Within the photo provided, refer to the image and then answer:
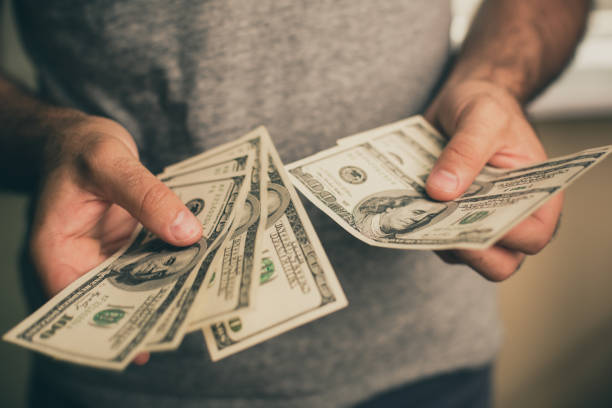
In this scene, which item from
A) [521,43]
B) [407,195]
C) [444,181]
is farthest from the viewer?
[521,43]

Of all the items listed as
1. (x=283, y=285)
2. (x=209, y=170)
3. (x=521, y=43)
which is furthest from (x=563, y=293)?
(x=209, y=170)

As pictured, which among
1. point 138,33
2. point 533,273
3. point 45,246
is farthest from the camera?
point 533,273

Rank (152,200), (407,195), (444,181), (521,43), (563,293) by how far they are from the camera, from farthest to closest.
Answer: (563,293) → (521,43) → (407,195) → (444,181) → (152,200)

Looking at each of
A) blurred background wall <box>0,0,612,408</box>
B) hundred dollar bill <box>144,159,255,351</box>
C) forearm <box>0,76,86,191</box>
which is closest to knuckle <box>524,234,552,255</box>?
hundred dollar bill <box>144,159,255,351</box>

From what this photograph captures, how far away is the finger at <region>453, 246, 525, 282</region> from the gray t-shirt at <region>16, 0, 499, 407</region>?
8.9 inches

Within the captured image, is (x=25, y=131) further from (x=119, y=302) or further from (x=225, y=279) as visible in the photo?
(x=225, y=279)

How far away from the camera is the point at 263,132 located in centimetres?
74

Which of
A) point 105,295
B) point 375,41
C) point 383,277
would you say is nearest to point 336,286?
point 383,277

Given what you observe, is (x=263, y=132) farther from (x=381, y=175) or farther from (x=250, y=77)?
(x=381, y=175)

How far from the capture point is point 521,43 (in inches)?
36.5

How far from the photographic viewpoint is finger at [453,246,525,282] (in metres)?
0.62

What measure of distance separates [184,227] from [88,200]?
0.21 metres

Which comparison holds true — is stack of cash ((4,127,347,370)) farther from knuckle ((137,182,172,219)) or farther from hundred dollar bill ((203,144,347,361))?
knuckle ((137,182,172,219))

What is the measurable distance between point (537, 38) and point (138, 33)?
3.34 ft
